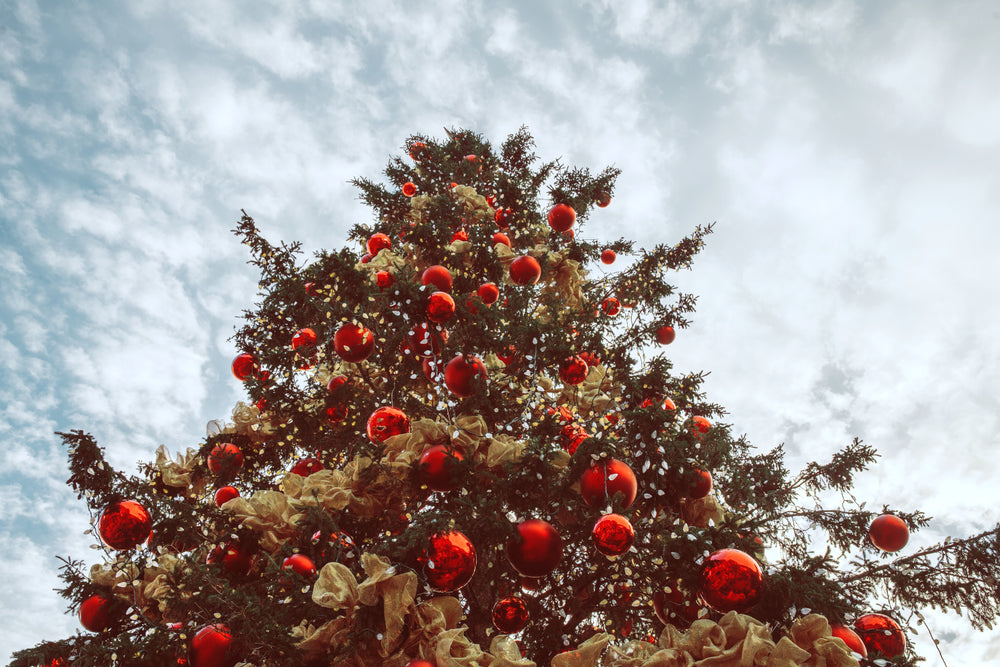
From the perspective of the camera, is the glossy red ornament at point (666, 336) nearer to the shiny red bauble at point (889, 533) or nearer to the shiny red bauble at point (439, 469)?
the shiny red bauble at point (889, 533)

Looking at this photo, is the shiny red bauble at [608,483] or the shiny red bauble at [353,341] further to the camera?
the shiny red bauble at [353,341]

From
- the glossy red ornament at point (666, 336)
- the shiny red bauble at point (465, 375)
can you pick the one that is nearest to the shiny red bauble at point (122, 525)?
the shiny red bauble at point (465, 375)

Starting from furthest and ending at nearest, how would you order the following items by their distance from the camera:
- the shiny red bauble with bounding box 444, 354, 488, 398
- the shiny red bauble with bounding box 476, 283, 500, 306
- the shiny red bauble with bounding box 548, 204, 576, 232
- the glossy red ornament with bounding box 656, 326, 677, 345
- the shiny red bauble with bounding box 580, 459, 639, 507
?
the glossy red ornament with bounding box 656, 326, 677, 345 → the shiny red bauble with bounding box 548, 204, 576, 232 → the shiny red bauble with bounding box 476, 283, 500, 306 → the shiny red bauble with bounding box 444, 354, 488, 398 → the shiny red bauble with bounding box 580, 459, 639, 507

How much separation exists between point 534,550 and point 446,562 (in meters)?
0.64

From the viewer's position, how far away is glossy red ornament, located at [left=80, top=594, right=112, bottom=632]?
A: 4156 millimetres

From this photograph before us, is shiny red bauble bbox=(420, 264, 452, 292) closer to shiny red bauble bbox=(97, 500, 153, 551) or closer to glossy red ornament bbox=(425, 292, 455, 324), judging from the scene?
glossy red ornament bbox=(425, 292, 455, 324)

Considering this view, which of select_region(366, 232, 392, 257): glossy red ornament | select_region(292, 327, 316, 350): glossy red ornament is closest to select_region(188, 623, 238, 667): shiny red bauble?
select_region(292, 327, 316, 350): glossy red ornament

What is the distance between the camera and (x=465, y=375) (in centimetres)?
452

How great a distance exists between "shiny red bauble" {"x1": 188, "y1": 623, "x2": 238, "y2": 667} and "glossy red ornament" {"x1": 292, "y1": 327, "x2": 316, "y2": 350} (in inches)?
116

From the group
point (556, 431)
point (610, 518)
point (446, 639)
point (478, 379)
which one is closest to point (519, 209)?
point (478, 379)

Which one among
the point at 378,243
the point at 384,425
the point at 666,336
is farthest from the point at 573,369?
the point at 378,243

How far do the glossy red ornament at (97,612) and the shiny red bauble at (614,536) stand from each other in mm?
4230

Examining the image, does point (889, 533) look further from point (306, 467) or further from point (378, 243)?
point (378, 243)

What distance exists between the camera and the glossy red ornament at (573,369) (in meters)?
4.98
